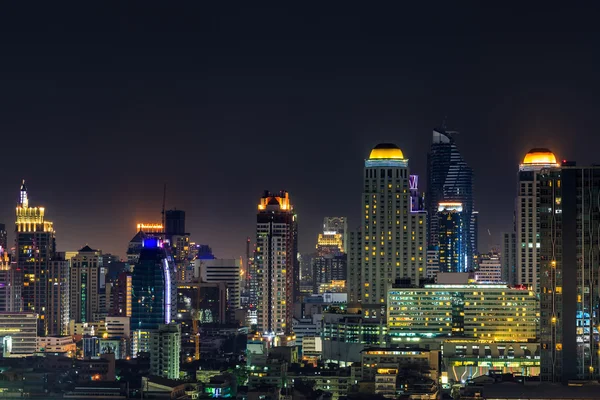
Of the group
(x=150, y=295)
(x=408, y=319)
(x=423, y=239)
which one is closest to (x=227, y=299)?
(x=150, y=295)

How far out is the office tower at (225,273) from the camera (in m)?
86.0

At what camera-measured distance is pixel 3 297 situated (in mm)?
76250

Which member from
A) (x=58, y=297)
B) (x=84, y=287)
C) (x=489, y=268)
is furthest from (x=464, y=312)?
(x=84, y=287)

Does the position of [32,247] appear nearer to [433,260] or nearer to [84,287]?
[84,287]

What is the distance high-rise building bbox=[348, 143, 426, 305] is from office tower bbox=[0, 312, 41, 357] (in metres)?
14.0

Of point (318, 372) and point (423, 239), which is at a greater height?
point (423, 239)

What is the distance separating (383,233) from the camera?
208ft

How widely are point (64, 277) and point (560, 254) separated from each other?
4069cm

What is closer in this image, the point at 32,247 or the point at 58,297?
the point at 58,297

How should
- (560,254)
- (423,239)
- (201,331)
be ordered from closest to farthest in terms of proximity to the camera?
(560,254)
(423,239)
(201,331)

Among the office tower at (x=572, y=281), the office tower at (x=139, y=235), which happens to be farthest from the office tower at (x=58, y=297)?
the office tower at (x=572, y=281)

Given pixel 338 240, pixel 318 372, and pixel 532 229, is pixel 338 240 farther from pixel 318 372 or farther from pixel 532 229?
pixel 318 372

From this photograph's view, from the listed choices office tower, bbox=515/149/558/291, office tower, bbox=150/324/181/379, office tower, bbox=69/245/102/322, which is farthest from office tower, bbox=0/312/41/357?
office tower, bbox=515/149/558/291

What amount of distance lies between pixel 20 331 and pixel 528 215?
842 inches
